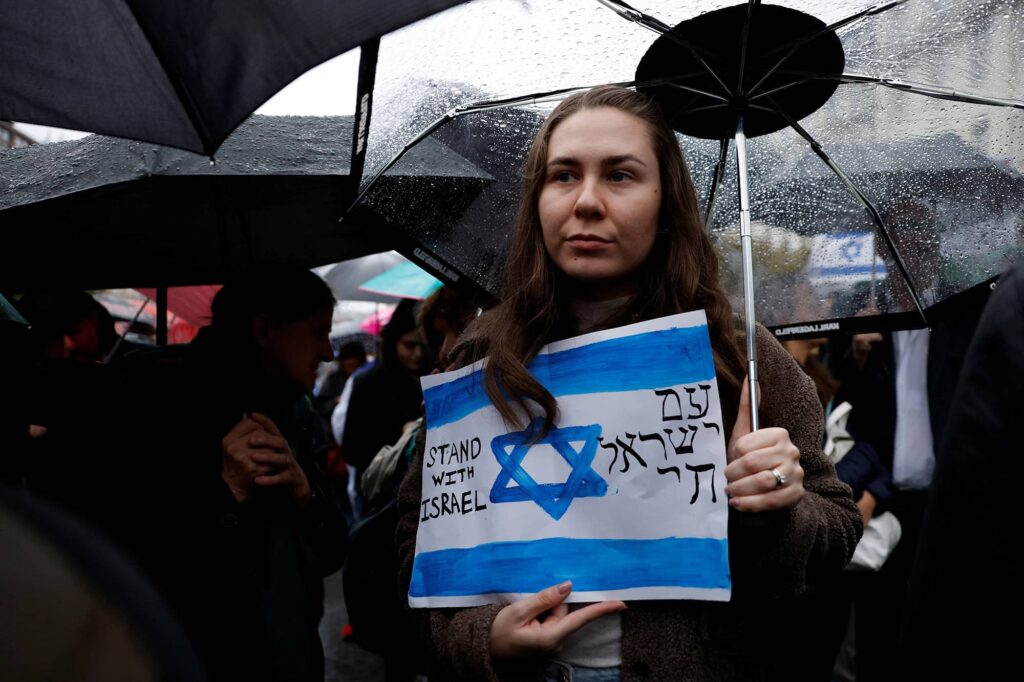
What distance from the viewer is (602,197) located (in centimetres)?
187

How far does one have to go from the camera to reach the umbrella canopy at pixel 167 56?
1.72 meters

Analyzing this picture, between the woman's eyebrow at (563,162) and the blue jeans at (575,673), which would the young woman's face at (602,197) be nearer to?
the woman's eyebrow at (563,162)

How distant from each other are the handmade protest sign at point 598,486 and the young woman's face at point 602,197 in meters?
0.15

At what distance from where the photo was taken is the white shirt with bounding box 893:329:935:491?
4.36 m

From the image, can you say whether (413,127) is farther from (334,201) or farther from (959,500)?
(959,500)

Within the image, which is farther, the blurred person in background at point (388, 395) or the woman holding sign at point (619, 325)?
the blurred person in background at point (388, 395)

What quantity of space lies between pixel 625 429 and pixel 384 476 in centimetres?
208

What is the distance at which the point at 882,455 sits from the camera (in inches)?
179

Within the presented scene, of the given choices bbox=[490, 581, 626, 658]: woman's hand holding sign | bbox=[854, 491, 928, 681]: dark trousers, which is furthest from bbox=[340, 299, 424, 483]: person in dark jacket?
bbox=[490, 581, 626, 658]: woman's hand holding sign

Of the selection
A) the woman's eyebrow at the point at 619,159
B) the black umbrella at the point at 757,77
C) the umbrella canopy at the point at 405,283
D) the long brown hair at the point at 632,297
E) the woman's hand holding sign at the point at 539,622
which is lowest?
the woman's hand holding sign at the point at 539,622

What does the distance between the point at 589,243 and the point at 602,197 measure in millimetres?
95

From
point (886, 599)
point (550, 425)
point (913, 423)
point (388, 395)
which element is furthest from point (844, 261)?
point (388, 395)

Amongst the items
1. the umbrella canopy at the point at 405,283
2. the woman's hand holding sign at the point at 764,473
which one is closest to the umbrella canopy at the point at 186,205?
the woman's hand holding sign at the point at 764,473

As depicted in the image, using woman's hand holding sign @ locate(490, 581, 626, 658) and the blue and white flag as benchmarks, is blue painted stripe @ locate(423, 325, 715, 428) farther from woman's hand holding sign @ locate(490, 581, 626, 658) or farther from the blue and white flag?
the blue and white flag
